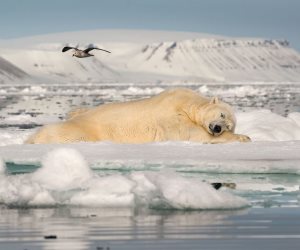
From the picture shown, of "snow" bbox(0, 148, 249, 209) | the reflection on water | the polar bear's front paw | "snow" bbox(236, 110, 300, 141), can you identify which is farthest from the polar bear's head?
the reflection on water

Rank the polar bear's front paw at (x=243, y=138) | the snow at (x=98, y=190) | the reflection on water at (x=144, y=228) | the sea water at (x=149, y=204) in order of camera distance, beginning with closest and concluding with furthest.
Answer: the reflection on water at (x=144, y=228)
the sea water at (x=149, y=204)
the snow at (x=98, y=190)
the polar bear's front paw at (x=243, y=138)

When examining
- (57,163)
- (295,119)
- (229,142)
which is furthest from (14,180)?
(295,119)

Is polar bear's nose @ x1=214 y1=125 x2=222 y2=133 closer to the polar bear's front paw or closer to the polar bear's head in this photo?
the polar bear's head

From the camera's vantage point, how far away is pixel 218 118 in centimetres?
1238

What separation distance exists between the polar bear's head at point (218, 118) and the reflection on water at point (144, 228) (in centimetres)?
496

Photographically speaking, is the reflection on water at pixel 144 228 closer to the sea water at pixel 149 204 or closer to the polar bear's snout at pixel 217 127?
the sea water at pixel 149 204

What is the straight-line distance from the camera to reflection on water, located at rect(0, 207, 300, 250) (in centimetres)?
580

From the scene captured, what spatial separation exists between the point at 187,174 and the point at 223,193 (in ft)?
7.80

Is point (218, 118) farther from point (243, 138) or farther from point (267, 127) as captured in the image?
point (267, 127)

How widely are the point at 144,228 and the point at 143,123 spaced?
6.35 meters

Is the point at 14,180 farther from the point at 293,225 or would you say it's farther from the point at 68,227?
the point at 293,225

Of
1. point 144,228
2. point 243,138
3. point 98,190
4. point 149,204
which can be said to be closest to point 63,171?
point 98,190

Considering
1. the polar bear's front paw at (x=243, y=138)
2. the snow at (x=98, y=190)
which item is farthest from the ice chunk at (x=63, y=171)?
the polar bear's front paw at (x=243, y=138)

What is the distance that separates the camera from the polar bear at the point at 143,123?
1270cm
